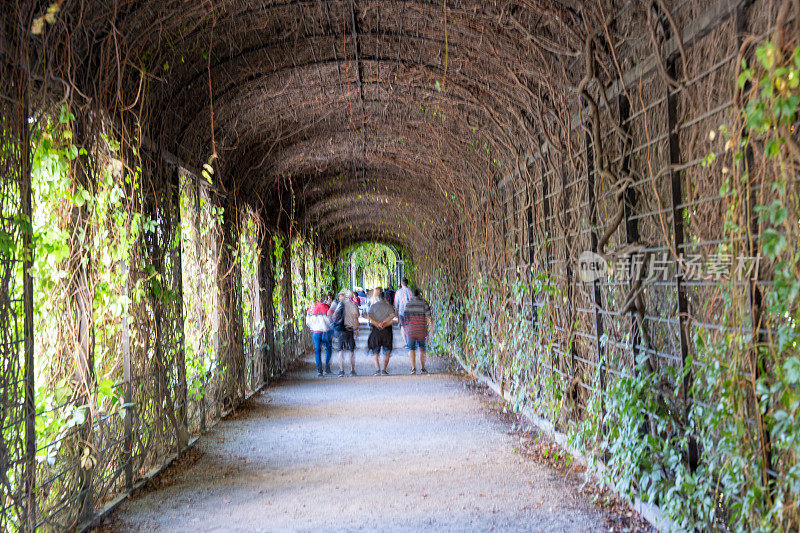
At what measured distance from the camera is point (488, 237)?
889 centimetres

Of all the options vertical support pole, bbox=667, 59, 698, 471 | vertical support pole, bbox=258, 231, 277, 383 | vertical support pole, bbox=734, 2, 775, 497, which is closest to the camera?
vertical support pole, bbox=734, 2, 775, 497

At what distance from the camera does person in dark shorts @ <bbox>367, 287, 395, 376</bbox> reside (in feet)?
35.0

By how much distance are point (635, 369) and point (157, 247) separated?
3.47 metres

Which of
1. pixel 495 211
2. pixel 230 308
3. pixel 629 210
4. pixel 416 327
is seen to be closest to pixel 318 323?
pixel 416 327

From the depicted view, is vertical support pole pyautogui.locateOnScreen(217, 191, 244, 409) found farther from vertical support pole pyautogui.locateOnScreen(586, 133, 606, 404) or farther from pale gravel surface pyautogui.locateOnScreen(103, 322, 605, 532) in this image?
vertical support pole pyautogui.locateOnScreen(586, 133, 606, 404)

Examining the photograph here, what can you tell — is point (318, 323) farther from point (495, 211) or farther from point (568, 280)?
point (568, 280)

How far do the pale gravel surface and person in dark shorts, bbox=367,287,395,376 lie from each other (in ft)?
9.56

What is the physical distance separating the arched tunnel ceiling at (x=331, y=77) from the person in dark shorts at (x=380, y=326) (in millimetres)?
2083

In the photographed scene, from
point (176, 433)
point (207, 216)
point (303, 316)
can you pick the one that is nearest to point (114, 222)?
point (176, 433)

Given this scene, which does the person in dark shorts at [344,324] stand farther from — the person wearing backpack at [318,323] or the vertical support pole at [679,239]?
the vertical support pole at [679,239]

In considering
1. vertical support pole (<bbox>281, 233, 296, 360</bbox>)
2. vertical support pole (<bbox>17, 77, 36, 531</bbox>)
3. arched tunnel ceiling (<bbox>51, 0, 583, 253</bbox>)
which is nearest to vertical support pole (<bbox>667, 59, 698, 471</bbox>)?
arched tunnel ceiling (<bbox>51, 0, 583, 253</bbox>)

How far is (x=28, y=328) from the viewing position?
3.18 meters
